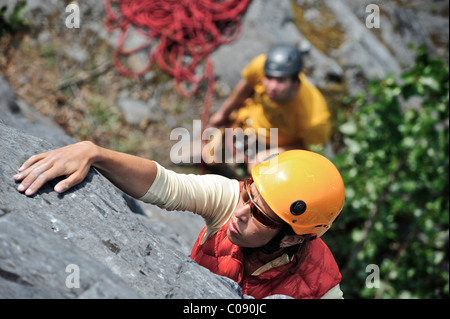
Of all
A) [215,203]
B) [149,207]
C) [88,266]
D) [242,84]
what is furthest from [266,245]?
[242,84]

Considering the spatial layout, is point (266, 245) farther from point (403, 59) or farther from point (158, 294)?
point (403, 59)

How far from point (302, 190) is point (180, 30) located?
15.5 feet

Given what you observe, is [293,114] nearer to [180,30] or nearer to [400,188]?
[400,188]

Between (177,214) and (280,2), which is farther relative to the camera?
(280,2)

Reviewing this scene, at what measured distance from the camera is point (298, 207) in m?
2.30

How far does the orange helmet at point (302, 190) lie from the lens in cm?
230

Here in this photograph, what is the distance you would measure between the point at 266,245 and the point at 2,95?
2940 millimetres

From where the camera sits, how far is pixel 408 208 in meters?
4.66

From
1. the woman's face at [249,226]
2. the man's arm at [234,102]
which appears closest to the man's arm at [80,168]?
→ the woman's face at [249,226]

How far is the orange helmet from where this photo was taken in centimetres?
230

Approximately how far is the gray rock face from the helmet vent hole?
0.51m

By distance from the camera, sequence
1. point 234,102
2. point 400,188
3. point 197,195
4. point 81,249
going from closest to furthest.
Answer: point 81,249, point 197,195, point 400,188, point 234,102

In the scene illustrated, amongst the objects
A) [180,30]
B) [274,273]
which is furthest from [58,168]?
[180,30]

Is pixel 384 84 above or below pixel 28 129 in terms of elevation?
below
